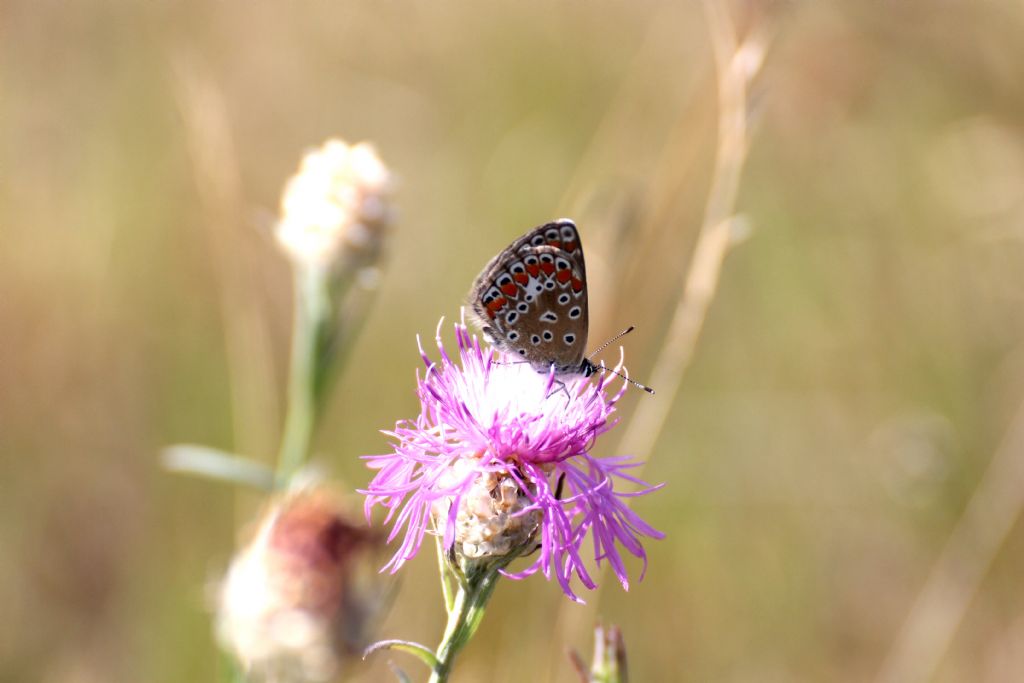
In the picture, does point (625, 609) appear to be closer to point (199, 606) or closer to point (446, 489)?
point (199, 606)

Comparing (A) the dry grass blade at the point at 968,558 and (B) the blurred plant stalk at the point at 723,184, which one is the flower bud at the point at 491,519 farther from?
(A) the dry grass blade at the point at 968,558

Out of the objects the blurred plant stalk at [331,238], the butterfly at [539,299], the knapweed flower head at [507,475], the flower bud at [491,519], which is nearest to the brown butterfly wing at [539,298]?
the butterfly at [539,299]

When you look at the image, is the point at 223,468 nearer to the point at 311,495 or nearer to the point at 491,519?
the point at 311,495

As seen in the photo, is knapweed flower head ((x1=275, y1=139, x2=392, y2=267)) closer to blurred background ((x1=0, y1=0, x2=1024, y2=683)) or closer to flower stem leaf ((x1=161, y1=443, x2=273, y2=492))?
blurred background ((x1=0, y1=0, x2=1024, y2=683))

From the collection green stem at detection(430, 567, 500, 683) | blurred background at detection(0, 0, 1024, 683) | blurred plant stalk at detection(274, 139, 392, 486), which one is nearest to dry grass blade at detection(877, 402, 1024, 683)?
blurred background at detection(0, 0, 1024, 683)

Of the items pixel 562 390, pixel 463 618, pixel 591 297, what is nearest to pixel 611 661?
pixel 463 618

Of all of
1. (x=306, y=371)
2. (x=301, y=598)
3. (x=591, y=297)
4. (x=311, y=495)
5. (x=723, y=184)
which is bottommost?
(x=301, y=598)
